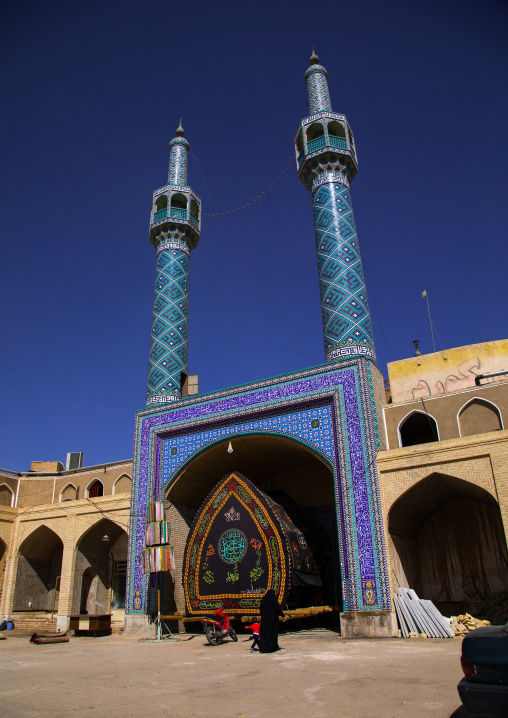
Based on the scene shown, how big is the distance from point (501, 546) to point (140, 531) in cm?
747

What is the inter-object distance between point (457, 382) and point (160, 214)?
32.1 feet

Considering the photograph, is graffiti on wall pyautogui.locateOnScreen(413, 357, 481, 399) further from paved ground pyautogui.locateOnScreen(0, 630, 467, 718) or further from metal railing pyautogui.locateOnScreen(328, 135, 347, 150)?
metal railing pyautogui.locateOnScreen(328, 135, 347, 150)

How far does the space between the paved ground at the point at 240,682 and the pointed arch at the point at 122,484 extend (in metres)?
8.18

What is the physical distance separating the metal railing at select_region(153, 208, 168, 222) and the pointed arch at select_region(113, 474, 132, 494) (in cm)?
765

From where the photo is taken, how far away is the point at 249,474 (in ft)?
45.2

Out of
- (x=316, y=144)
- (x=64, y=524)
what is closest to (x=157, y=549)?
(x=64, y=524)

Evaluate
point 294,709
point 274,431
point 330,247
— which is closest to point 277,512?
point 274,431

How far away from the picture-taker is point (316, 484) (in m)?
13.6

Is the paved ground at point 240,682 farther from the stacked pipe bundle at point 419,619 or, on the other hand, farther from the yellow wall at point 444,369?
the yellow wall at point 444,369

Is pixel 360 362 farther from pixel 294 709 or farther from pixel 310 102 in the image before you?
pixel 310 102

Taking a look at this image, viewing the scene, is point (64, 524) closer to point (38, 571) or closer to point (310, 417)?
point (38, 571)

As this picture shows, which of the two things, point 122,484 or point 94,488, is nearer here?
point 122,484

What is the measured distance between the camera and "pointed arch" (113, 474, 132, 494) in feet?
53.4

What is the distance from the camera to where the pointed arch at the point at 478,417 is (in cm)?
1041
